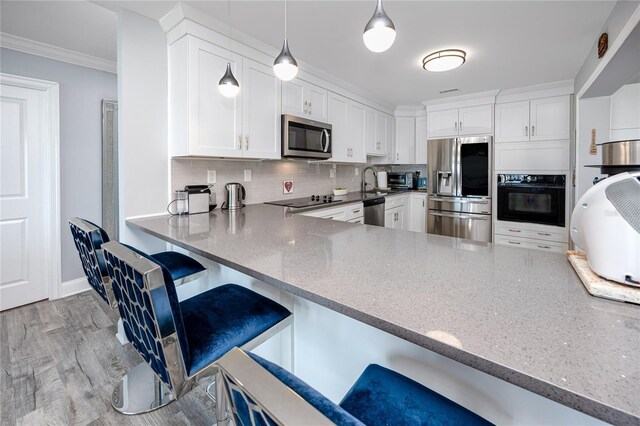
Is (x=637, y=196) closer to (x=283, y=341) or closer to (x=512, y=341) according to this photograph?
(x=512, y=341)

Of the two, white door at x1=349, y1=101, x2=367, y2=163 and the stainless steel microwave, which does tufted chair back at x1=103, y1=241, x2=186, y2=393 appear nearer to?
the stainless steel microwave

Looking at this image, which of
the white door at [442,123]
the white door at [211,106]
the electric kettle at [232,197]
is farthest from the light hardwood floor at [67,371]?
the white door at [442,123]

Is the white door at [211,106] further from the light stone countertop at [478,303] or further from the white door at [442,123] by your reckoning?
the white door at [442,123]

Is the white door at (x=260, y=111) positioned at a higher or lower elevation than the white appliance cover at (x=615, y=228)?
higher

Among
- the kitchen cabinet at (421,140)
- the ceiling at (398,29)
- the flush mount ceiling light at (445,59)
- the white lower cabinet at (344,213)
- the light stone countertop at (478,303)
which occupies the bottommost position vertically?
the light stone countertop at (478,303)

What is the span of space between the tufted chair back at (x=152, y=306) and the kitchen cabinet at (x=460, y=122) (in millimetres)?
4351

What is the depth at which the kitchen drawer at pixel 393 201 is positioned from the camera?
411 centimetres

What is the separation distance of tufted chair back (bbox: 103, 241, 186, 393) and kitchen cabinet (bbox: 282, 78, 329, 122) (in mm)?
2204

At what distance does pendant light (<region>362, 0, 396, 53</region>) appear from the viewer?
46.0 inches

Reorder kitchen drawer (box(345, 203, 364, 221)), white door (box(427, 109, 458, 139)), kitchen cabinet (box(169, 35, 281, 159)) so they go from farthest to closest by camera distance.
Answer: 1. white door (box(427, 109, 458, 139))
2. kitchen drawer (box(345, 203, 364, 221))
3. kitchen cabinet (box(169, 35, 281, 159))

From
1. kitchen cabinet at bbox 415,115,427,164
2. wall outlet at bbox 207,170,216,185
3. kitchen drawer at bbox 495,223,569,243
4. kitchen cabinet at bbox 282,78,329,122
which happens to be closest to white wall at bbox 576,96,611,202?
kitchen drawer at bbox 495,223,569,243

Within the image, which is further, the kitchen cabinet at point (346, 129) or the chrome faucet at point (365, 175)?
the chrome faucet at point (365, 175)

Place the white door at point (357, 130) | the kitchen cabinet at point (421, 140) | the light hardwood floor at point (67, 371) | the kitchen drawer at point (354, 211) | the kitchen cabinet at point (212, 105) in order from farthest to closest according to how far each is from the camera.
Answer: the kitchen cabinet at point (421, 140), the white door at point (357, 130), the kitchen drawer at point (354, 211), the kitchen cabinet at point (212, 105), the light hardwood floor at point (67, 371)

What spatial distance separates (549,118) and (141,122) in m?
4.39
